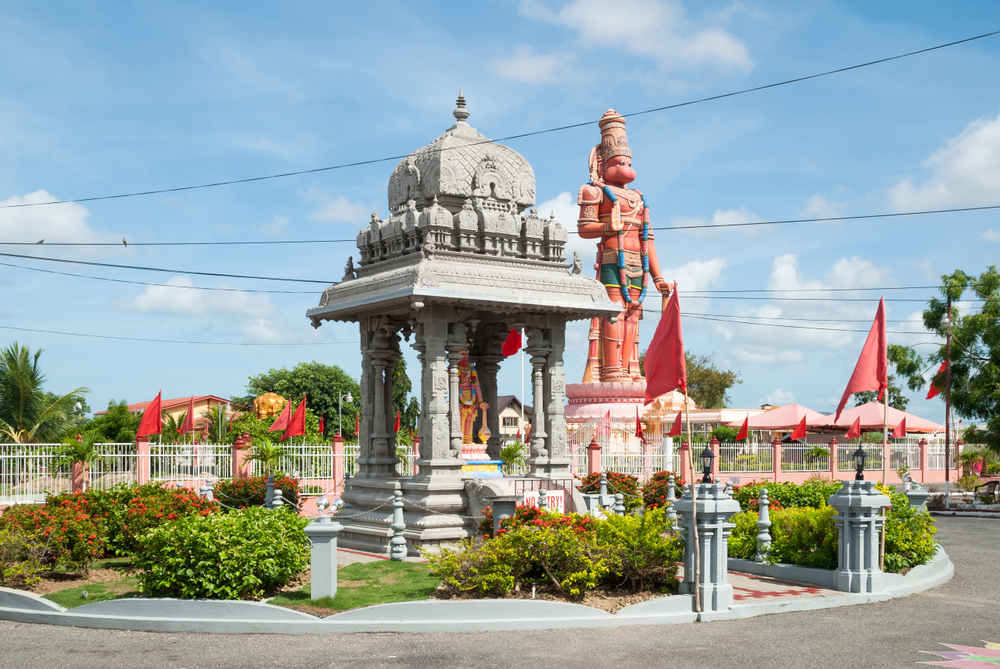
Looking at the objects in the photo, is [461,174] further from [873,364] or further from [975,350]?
[975,350]

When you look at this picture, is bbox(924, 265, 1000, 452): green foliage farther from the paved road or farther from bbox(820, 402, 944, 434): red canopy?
the paved road

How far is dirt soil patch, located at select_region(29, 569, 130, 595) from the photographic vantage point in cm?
1162

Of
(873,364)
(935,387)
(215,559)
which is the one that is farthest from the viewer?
(935,387)

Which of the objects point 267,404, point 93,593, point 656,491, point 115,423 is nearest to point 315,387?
point 267,404

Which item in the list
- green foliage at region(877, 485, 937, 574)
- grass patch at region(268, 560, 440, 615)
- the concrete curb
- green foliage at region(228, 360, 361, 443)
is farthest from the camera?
green foliage at region(228, 360, 361, 443)

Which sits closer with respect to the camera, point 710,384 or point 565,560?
point 565,560

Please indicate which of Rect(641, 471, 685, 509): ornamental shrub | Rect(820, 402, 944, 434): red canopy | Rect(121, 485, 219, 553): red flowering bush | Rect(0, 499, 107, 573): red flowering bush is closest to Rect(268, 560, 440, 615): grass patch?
Rect(121, 485, 219, 553): red flowering bush

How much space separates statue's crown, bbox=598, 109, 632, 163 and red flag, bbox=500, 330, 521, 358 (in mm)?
20787

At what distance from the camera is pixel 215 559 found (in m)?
10.2

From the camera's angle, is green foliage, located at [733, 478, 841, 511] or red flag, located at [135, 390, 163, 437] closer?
green foliage, located at [733, 478, 841, 511]

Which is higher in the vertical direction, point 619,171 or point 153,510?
point 619,171

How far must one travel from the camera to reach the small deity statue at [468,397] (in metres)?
16.1

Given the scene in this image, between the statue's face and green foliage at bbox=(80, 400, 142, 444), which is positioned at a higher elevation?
the statue's face

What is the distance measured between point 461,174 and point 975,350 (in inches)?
866
